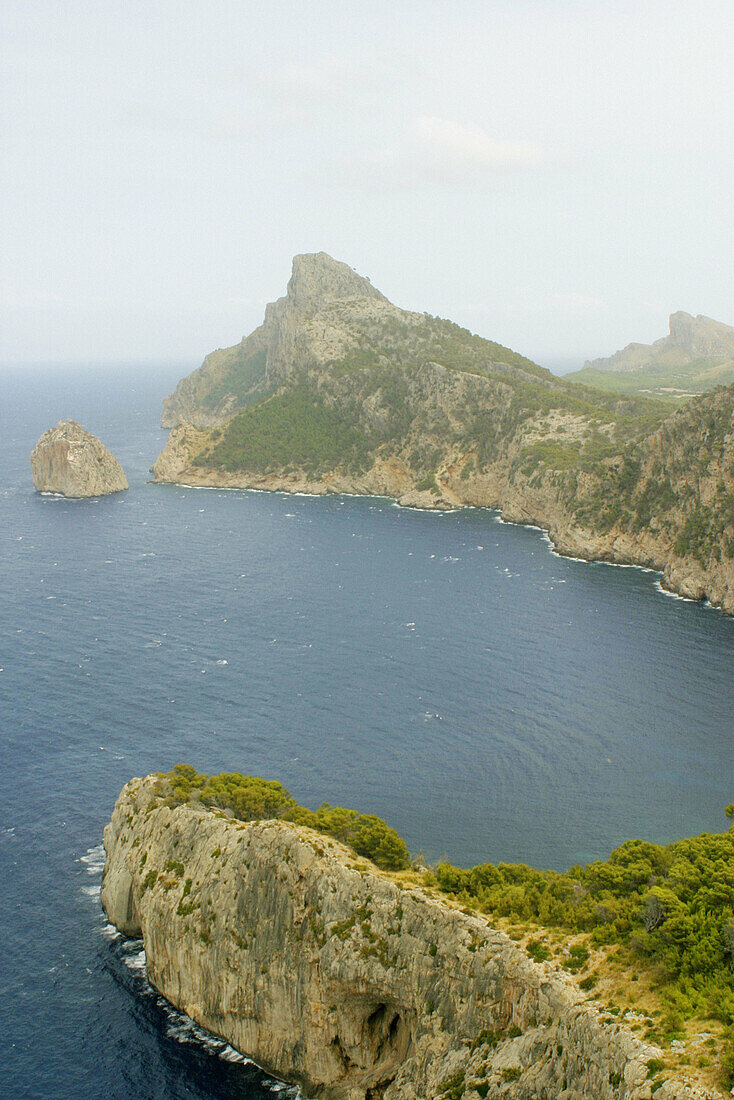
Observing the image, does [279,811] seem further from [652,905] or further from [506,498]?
[506,498]

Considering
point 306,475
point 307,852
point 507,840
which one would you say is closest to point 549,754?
point 507,840

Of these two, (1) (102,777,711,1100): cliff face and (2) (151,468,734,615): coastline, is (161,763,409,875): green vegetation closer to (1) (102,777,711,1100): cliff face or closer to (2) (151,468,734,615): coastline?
(1) (102,777,711,1100): cliff face

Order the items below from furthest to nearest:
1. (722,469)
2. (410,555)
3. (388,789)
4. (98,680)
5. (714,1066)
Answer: (410,555), (722,469), (98,680), (388,789), (714,1066)

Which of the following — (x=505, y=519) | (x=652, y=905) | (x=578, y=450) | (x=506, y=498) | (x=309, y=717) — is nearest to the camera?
(x=652, y=905)

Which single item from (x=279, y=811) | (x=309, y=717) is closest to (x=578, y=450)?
(x=309, y=717)

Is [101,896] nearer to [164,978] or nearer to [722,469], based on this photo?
[164,978]

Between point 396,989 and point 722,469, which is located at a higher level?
point 722,469

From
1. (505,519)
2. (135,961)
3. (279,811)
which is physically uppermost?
(505,519)
